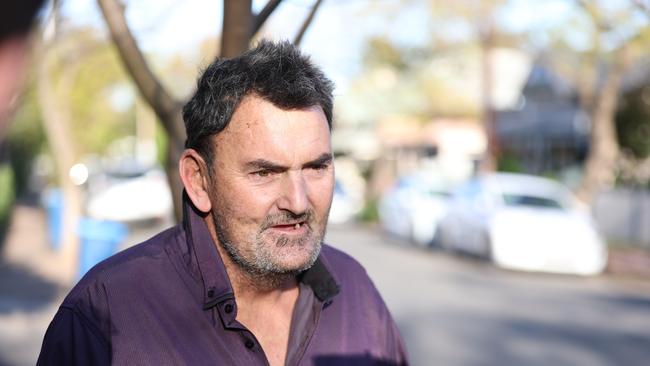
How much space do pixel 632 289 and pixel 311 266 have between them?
1378 cm

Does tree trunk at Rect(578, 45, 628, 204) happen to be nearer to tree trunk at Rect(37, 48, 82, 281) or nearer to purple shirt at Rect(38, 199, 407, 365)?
tree trunk at Rect(37, 48, 82, 281)

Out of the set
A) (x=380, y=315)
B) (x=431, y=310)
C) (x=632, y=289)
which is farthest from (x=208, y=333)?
(x=632, y=289)

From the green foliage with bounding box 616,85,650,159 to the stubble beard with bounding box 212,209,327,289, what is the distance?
2571 cm

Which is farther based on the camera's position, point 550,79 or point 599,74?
point 550,79

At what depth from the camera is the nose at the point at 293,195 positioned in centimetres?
229

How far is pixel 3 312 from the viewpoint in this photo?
11.0 m

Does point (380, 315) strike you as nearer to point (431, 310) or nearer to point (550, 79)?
point (431, 310)

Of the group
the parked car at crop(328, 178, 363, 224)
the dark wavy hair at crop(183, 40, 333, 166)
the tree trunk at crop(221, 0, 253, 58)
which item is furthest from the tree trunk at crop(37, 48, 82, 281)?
the parked car at crop(328, 178, 363, 224)

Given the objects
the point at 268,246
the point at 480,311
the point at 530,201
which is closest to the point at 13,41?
the point at 268,246

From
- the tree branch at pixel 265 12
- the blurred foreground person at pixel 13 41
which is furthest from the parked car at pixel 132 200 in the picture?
the blurred foreground person at pixel 13 41

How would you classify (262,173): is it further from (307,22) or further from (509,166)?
(509,166)

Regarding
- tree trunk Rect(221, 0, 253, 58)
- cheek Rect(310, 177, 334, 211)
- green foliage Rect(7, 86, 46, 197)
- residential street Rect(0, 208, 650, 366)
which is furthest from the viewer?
green foliage Rect(7, 86, 46, 197)

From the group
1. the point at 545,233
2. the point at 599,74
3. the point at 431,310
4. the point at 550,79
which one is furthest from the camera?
the point at 550,79

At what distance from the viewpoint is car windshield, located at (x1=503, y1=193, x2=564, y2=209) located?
17.6 meters
